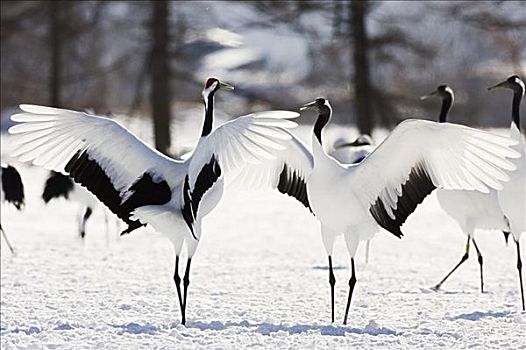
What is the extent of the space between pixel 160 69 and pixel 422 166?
16.1 metres

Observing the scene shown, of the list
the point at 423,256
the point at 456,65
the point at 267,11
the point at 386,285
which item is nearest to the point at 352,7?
the point at 267,11

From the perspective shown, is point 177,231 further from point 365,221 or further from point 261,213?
point 261,213

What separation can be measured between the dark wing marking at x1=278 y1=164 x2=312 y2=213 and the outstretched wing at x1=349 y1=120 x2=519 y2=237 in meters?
0.95

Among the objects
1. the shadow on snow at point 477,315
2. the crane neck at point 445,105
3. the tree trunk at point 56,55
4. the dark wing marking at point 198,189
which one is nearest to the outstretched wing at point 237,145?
the dark wing marking at point 198,189

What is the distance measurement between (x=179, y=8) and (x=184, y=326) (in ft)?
54.3

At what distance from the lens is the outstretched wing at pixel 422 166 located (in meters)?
6.76

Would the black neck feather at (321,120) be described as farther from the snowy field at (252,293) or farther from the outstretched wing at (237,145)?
the snowy field at (252,293)

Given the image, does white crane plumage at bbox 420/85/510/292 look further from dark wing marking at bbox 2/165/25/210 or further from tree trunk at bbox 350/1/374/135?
tree trunk at bbox 350/1/374/135

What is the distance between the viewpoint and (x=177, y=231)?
7750 mm

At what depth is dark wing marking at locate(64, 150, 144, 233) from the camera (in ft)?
25.0

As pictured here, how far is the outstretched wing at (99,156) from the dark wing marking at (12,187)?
511cm

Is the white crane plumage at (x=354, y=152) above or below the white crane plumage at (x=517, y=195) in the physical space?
above

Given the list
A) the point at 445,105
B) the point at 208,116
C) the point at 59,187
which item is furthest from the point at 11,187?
the point at 208,116

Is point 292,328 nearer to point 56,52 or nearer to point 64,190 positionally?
point 64,190
